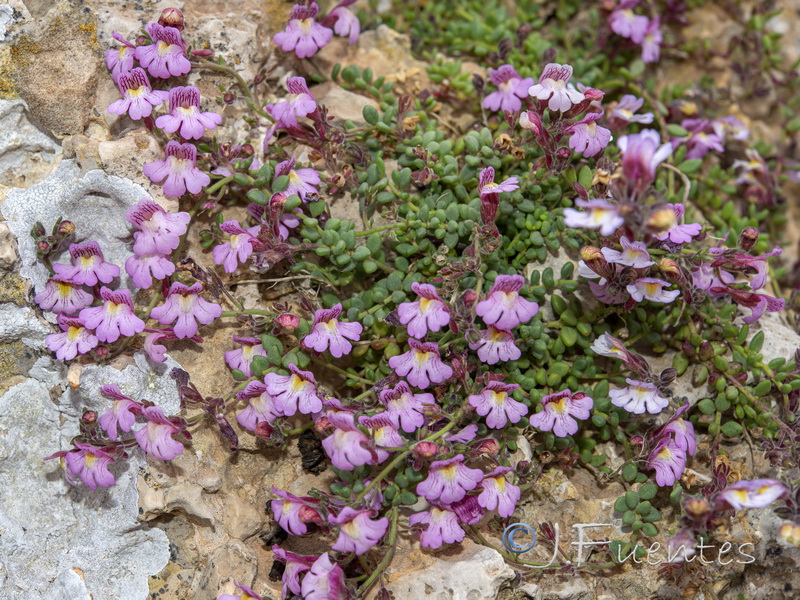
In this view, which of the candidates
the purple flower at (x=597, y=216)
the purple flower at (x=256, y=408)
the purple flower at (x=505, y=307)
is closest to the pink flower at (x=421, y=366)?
the purple flower at (x=505, y=307)

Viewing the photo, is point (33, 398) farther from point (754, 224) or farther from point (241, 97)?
point (754, 224)

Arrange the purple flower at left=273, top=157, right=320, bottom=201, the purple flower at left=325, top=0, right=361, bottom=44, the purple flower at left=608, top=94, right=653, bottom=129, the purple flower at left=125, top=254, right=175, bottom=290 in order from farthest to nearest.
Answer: the purple flower at left=325, top=0, right=361, bottom=44
the purple flower at left=608, top=94, right=653, bottom=129
the purple flower at left=273, top=157, right=320, bottom=201
the purple flower at left=125, top=254, right=175, bottom=290

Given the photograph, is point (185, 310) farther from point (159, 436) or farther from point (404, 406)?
point (404, 406)

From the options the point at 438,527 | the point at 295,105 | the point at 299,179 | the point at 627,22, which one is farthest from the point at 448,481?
the point at 627,22

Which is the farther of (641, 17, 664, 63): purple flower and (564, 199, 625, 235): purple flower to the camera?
(641, 17, 664, 63): purple flower

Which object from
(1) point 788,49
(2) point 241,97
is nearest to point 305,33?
(2) point 241,97

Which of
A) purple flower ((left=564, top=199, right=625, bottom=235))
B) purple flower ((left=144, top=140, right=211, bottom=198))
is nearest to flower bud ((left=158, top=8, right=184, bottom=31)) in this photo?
purple flower ((left=144, top=140, right=211, bottom=198))

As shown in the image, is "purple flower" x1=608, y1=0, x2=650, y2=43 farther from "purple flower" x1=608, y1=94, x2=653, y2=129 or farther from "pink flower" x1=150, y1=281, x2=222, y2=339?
"pink flower" x1=150, y1=281, x2=222, y2=339

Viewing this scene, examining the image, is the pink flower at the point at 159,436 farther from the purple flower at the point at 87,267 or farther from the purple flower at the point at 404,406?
the purple flower at the point at 404,406
